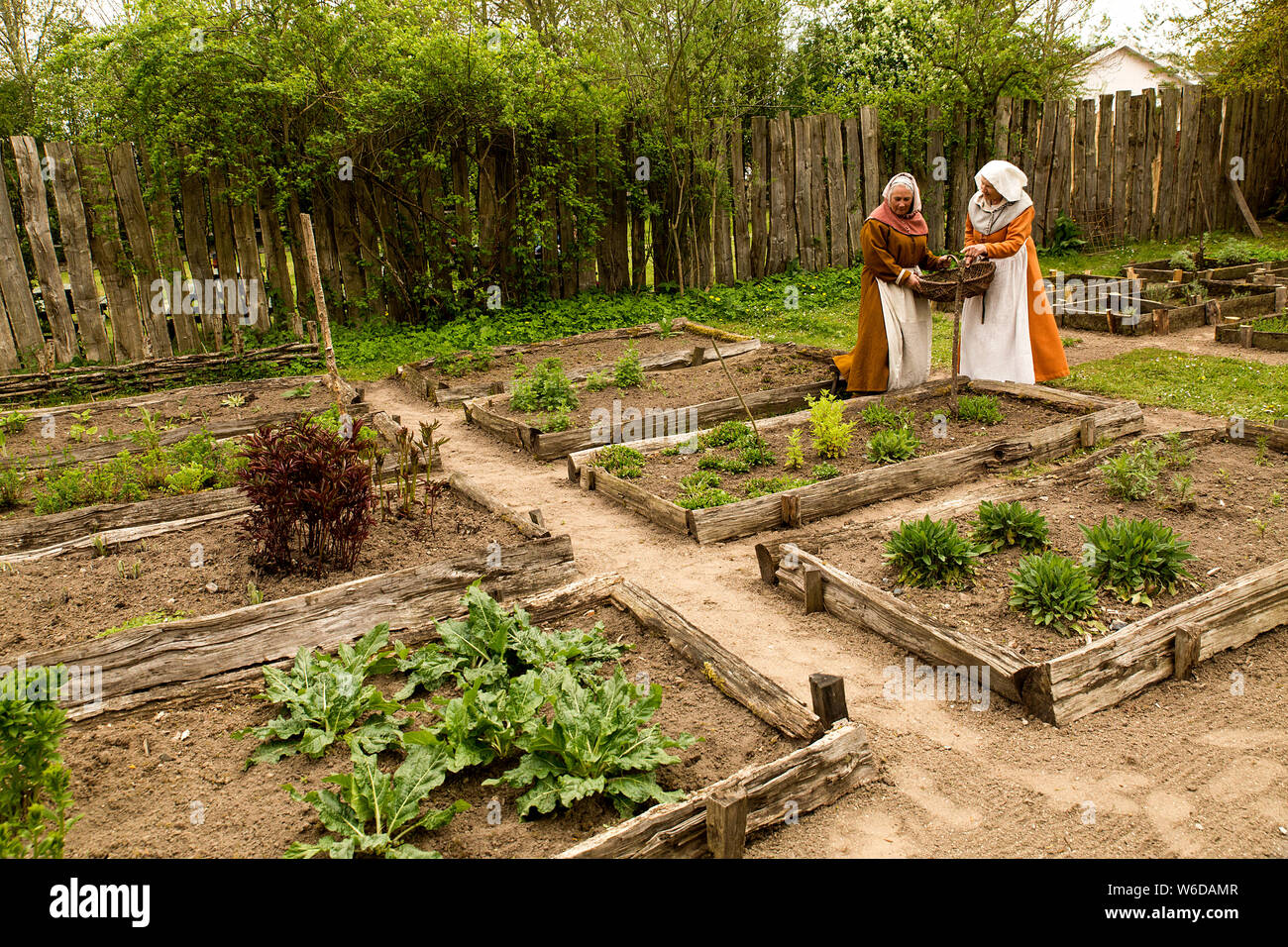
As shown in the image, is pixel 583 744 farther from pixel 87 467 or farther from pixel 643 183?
pixel 643 183

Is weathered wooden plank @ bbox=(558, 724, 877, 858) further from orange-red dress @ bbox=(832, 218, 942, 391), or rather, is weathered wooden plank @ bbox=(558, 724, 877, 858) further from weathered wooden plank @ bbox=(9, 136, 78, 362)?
weathered wooden plank @ bbox=(9, 136, 78, 362)

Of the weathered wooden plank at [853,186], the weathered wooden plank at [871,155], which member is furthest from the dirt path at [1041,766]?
the weathered wooden plank at [871,155]

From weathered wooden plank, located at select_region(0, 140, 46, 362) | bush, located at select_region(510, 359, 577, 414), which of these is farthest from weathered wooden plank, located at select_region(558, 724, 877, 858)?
weathered wooden plank, located at select_region(0, 140, 46, 362)

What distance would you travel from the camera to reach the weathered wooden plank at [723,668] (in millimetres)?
3572

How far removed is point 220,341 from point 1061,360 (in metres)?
9.20

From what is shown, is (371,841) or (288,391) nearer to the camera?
(371,841)

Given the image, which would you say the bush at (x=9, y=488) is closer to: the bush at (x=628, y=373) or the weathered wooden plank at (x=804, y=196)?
the bush at (x=628, y=373)

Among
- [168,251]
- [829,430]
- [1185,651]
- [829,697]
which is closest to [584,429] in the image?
[829,430]

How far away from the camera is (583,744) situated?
3.22 metres

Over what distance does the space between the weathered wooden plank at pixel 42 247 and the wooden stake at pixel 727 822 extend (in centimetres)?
995

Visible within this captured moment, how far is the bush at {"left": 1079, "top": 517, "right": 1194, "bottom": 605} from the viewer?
4.43 meters

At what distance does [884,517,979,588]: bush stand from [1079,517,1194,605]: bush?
→ 609mm

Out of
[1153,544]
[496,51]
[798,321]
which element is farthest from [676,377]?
[1153,544]

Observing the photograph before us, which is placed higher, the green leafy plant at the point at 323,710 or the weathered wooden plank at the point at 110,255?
the weathered wooden plank at the point at 110,255
